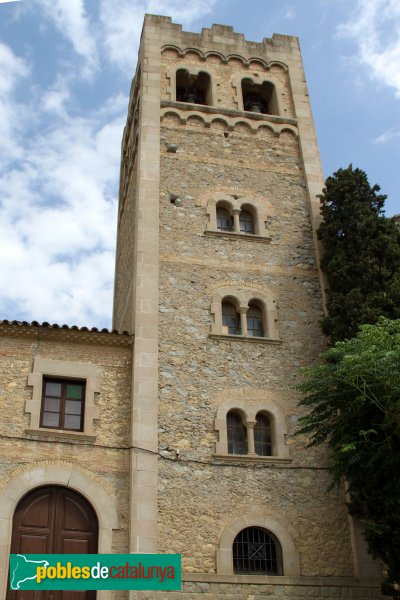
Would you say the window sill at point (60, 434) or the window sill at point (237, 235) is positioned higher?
the window sill at point (237, 235)

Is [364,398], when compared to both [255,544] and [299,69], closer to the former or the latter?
[255,544]

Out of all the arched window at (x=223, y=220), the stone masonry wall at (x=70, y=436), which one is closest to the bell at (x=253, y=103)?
the arched window at (x=223, y=220)

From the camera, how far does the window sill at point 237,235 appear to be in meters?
19.6

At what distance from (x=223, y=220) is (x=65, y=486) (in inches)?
352

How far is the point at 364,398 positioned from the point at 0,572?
769 cm

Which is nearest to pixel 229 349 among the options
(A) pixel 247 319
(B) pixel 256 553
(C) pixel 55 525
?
(A) pixel 247 319

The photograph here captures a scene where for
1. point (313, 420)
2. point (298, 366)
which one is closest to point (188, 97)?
point (298, 366)

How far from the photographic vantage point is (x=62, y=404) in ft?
53.1

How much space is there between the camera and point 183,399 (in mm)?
16516

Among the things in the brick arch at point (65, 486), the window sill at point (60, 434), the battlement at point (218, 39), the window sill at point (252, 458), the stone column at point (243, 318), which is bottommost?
the brick arch at point (65, 486)

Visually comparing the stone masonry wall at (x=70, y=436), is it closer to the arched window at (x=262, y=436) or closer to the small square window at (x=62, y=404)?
the small square window at (x=62, y=404)

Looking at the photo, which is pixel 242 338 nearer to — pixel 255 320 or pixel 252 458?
Result: pixel 255 320

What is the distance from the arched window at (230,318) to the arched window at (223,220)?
256 centimetres

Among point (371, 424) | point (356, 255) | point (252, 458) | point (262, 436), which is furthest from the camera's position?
point (356, 255)
